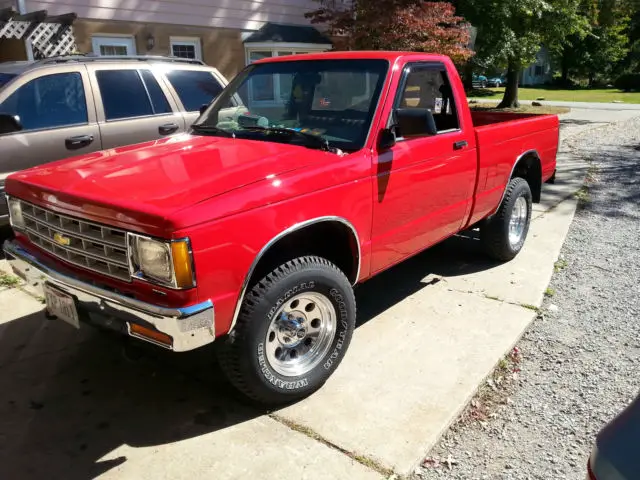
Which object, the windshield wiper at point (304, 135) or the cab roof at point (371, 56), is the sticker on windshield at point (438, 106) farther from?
the windshield wiper at point (304, 135)

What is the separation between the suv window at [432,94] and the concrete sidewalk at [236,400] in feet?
4.82

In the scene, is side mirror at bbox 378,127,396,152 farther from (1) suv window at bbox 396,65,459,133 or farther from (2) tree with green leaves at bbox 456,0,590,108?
(2) tree with green leaves at bbox 456,0,590,108

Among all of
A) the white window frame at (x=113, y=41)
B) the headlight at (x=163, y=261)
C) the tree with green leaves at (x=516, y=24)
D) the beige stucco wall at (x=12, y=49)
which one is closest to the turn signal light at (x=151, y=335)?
the headlight at (x=163, y=261)

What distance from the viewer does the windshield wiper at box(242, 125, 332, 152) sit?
3326mm

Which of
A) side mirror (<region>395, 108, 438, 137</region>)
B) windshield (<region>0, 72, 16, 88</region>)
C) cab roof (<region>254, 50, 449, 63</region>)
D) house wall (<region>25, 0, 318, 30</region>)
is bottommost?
side mirror (<region>395, 108, 438, 137</region>)

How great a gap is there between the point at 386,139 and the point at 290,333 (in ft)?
4.37

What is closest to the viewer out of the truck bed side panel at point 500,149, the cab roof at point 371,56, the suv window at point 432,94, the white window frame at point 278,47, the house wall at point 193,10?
the cab roof at point 371,56

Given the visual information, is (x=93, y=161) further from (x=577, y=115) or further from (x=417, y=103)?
(x=577, y=115)

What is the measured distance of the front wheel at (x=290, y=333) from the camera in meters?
2.78

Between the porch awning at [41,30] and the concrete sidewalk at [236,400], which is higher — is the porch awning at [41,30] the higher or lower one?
the higher one

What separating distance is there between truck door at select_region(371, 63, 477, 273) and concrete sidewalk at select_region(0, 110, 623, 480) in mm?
637

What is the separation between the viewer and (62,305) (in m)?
2.91

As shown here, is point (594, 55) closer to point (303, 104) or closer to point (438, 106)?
point (438, 106)

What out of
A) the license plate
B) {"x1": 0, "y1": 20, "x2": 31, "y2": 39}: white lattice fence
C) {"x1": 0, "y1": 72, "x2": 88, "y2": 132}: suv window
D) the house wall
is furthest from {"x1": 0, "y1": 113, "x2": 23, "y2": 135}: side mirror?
the house wall
